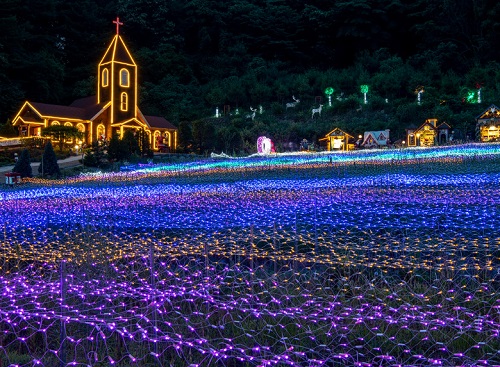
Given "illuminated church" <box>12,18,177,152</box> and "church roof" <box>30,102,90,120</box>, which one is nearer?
"church roof" <box>30,102,90,120</box>

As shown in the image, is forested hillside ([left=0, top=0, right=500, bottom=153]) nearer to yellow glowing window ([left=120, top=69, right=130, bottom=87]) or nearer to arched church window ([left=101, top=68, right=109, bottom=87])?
yellow glowing window ([left=120, top=69, right=130, bottom=87])

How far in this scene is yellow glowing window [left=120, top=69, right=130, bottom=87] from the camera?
115 feet

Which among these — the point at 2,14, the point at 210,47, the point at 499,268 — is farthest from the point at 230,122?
the point at 499,268

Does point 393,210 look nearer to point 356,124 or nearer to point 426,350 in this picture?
point 426,350

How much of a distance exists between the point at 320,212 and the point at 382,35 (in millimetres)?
37558

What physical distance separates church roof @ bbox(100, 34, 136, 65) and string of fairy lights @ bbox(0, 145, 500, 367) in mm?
21738

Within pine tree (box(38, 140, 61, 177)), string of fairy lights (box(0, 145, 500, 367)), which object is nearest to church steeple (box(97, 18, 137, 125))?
pine tree (box(38, 140, 61, 177))

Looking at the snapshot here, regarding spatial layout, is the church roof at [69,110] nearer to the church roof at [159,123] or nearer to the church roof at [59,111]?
the church roof at [59,111]

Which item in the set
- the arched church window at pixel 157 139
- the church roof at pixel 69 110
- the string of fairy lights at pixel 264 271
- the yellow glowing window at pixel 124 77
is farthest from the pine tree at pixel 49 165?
the yellow glowing window at pixel 124 77

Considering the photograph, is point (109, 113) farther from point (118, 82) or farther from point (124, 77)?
point (124, 77)

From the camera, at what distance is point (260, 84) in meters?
37.3

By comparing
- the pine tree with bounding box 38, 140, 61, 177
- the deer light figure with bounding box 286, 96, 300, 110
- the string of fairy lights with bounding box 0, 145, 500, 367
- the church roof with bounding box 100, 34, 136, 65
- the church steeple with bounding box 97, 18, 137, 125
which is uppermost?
the church roof with bounding box 100, 34, 136, 65

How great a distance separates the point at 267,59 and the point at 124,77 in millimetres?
13897

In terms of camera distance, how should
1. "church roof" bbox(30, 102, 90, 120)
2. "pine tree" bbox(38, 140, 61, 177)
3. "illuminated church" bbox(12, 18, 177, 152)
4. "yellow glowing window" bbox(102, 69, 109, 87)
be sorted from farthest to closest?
"yellow glowing window" bbox(102, 69, 109, 87) < "illuminated church" bbox(12, 18, 177, 152) < "church roof" bbox(30, 102, 90, 120) < "pine tree" bbox(38, 140, 61, 177)
